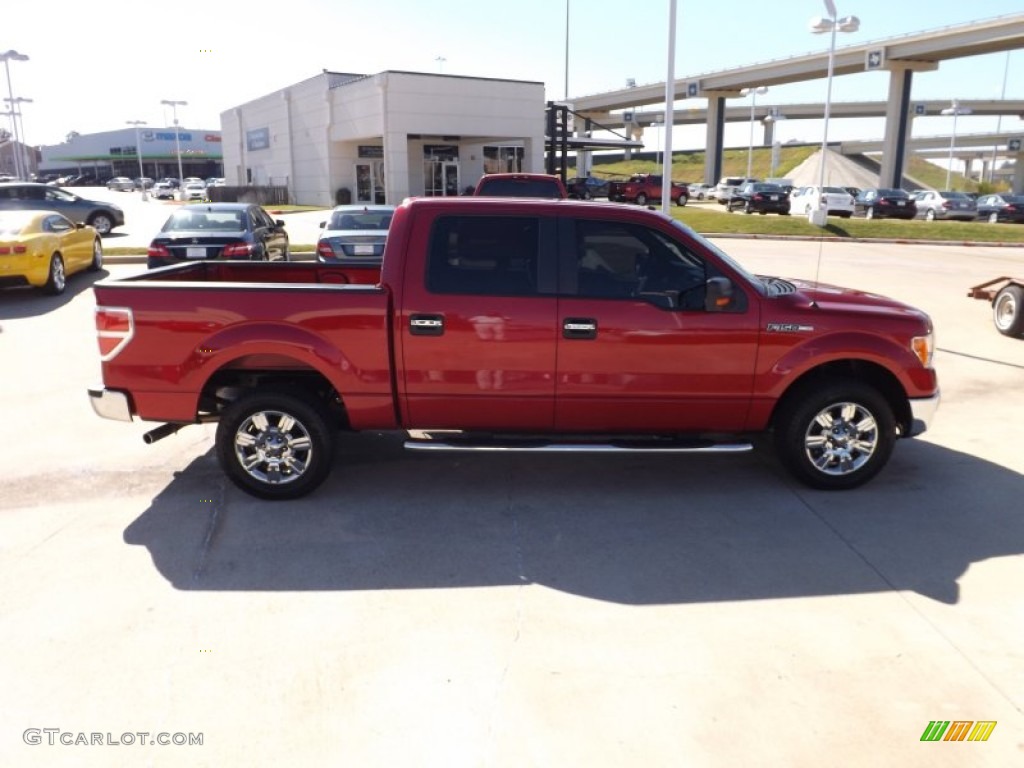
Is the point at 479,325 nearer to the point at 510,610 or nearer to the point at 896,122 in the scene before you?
the point at 510,610

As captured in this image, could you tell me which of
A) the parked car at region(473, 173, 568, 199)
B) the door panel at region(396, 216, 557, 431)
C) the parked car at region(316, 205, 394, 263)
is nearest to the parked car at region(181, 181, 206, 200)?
the parked car at region(473, 173, 568, 199)

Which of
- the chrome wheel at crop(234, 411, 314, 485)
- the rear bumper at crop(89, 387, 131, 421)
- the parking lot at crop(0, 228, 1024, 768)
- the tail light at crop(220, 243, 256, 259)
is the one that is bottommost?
the parking lot at crop(0, 228, 1024, 768)

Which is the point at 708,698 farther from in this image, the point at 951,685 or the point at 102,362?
the point at 102,362

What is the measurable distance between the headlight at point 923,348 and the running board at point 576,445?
1.29m

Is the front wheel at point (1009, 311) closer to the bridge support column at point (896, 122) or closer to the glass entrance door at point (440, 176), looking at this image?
the glass entrance door at point (440, 176)

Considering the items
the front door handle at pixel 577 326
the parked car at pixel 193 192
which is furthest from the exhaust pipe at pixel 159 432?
the parked car at pixel 193 192

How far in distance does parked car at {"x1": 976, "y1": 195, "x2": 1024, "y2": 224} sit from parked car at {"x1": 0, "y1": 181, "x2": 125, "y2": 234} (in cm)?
3690

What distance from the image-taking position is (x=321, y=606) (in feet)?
13.4

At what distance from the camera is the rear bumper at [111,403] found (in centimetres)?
521

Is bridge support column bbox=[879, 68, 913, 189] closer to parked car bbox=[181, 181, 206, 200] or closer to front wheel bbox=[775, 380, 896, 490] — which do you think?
parked car bbox=[181, 181, 206, 200]

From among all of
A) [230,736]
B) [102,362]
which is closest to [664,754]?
[230,736]

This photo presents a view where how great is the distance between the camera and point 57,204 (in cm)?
2305

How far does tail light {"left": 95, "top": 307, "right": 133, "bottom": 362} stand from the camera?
200 inches

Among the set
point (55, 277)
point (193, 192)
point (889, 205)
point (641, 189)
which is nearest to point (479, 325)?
point (55, 277)
